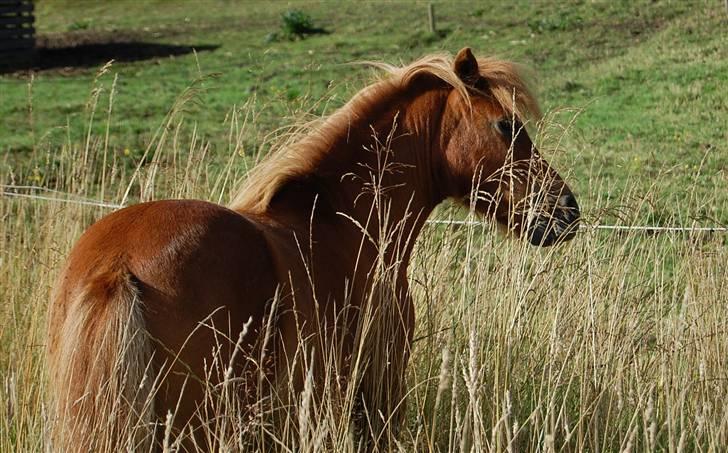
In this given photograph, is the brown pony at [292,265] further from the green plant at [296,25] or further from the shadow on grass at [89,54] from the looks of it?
the green plant at [296,25]

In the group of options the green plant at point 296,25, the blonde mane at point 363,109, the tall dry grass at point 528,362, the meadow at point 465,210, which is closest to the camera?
the tall dry grass at point 528,362

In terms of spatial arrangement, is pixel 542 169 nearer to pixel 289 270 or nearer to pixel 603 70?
pixel 289 270

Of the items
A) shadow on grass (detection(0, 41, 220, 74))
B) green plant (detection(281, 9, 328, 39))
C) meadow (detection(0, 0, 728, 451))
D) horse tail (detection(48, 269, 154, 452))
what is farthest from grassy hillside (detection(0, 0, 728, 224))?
horse tail (detection(48, 269, 154, 452))

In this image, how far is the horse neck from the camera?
387 centimetres

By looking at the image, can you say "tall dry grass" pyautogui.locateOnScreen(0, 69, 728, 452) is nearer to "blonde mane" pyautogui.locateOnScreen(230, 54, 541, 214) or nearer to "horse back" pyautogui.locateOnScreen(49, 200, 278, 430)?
"horse back" pyautogui.locateOnScreen(49, 200, 278, 430)

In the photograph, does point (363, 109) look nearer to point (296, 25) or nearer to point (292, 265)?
point (292, 265)

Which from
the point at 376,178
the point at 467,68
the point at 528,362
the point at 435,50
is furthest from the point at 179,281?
the point at 435,50

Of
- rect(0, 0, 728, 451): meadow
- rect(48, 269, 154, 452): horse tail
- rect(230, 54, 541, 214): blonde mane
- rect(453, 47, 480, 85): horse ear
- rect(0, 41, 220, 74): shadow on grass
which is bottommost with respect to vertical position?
rect(0, 41, 220, 74): shadow on grass

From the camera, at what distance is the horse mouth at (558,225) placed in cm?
407

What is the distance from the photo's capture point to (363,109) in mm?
4047

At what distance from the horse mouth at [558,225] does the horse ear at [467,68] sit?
58 cm

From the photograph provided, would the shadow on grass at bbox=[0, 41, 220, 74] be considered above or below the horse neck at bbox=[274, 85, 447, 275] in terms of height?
below

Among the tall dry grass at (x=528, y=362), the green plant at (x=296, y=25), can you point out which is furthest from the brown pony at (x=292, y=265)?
the green plant at (x=296, y=25)

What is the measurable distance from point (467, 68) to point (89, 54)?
18.3 metres
